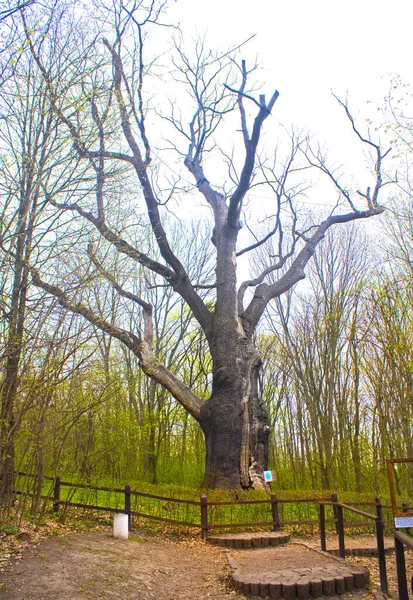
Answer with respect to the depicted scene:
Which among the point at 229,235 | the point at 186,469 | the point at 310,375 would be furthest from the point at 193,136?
the point at 186,469

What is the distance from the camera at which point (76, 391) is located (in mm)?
8023

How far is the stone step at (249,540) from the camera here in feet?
26.8

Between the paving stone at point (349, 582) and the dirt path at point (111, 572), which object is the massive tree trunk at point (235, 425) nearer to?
the dirt path at point (111, 572)

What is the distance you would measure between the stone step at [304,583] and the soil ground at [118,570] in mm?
104

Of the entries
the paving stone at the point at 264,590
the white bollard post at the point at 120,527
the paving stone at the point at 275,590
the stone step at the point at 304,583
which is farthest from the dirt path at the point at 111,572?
the paving stone at the point at 275,590

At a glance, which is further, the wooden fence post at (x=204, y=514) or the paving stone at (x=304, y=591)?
the wooden fence post at (x=204, y=514)

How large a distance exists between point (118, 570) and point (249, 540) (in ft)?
9.11

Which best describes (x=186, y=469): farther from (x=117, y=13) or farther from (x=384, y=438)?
(x=117, y=13)

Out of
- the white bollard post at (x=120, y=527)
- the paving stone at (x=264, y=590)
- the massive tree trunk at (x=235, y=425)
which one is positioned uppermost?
the massive tree trunk at (x=235, y=425)

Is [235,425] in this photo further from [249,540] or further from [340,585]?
[340,585]

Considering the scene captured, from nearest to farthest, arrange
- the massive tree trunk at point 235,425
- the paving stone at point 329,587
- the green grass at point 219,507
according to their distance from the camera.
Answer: the paving stone at point 329,587 → the green grass at point 219,507 → the massive tree trunk at point 235,425

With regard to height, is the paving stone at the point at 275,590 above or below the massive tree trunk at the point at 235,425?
below

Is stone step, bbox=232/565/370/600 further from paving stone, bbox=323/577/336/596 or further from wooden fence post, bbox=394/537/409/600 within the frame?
wooden fence post, bbox=394/537/409/600

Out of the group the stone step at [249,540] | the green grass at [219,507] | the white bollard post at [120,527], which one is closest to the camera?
the white bollard post at [120,527]
